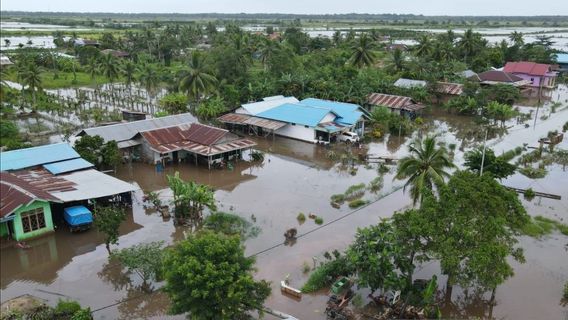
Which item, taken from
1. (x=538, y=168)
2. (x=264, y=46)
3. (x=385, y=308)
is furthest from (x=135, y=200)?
(x=264, y=46)

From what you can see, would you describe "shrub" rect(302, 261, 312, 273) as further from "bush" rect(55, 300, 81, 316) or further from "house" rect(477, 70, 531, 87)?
"house" rect(477, 70, 531, 87)

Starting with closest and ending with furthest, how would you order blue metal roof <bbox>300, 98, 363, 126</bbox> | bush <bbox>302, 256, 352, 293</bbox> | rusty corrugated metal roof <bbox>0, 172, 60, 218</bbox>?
bush <bbox>302, 256, 352, 293</bbox> < rusty corrugated metal roof <bbox>0, 172, 60, 218</bbox> < blue metal roof <bbox>300, 98, 363, 126</bbox>

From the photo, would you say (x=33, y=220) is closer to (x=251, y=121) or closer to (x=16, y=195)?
(x=16, y=195)

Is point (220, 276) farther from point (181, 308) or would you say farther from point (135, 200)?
point (135, 200)

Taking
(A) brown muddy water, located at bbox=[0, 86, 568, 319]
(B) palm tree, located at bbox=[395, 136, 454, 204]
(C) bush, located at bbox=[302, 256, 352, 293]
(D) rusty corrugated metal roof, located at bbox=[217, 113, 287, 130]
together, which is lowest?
(A) brown muddy water, located at bbox=[0, 86, 568, 319]

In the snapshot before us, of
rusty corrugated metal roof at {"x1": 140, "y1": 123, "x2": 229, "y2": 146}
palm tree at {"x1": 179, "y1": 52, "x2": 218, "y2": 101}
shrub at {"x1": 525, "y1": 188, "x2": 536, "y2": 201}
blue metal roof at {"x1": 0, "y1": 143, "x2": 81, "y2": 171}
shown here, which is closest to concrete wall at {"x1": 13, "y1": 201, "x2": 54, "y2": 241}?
blue metal roof at {"x1": 0, "y1": 143, "x2": 81, "y2": 171}

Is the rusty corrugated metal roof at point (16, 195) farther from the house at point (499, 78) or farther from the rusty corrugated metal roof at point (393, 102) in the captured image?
the house at point (499, 78)

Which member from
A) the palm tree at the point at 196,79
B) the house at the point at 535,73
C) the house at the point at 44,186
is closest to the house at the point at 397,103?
the palm tree at the point at 196,79
